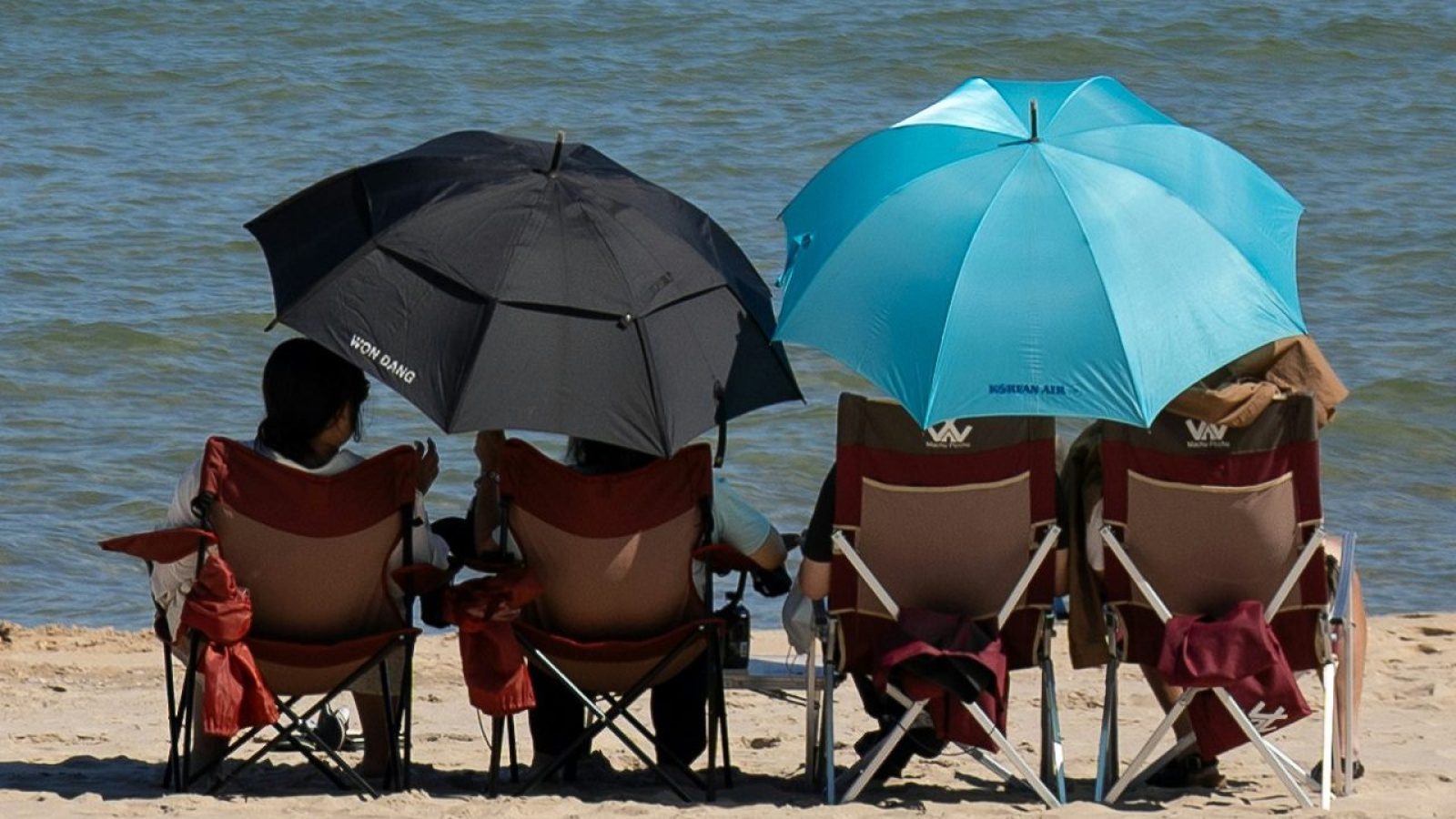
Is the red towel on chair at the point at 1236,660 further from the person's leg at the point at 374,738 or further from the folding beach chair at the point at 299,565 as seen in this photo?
the person's leg at the point at 374,738

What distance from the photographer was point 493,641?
16.7ft

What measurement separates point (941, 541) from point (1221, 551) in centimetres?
63

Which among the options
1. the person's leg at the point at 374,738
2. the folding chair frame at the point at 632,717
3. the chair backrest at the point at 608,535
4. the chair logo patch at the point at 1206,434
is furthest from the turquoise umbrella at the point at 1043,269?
the person's leg at the point at 374,738

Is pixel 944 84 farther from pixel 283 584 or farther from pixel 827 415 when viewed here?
pixel 283 584

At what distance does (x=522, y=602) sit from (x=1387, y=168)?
11461mm

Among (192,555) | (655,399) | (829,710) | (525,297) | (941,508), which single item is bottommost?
(829,710)

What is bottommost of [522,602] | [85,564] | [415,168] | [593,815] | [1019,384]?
[85,564]

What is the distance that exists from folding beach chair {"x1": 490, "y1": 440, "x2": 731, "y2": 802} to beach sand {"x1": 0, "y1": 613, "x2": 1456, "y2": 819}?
0.69 feet

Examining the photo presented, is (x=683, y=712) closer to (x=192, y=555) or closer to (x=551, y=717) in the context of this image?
(x=551, y=717)

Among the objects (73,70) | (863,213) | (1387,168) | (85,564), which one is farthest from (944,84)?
(863,213)

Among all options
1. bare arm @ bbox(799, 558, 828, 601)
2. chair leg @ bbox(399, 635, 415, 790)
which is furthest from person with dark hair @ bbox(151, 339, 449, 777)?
bare arm @ bbox(799, 558, 828, 601)

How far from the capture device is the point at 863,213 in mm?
5105

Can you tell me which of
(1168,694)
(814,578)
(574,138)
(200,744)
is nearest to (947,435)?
(814,578)

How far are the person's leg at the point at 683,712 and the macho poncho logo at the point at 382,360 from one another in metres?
1.06
